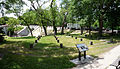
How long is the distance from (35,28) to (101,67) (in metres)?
43.0

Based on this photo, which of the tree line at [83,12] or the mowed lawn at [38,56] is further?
the tree line at [83,12]

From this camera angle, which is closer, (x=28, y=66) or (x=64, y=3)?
(x=28, y=66)

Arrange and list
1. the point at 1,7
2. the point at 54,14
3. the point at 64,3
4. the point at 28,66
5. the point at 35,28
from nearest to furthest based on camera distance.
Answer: the point at 28,66 → the point at 1,7 → the point at 54,14 → the point at 64,3 → the point at 35,28

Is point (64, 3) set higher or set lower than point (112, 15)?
higher

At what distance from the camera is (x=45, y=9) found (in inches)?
1032

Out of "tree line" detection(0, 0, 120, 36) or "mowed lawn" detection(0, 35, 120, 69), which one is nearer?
"mowed lawn" detection(0, 35, 120, 69)

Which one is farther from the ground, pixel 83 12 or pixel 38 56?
pixel 83 12

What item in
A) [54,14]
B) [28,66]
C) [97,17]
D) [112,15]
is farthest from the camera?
[54,14]

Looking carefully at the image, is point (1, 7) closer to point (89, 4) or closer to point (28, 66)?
point (28, 66)

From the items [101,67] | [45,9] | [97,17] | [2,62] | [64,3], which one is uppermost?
[64,3]

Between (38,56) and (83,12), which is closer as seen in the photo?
(38,56)

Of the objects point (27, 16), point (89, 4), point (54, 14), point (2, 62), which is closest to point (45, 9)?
point (54, 14)

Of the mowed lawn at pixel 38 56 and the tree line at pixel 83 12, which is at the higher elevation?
the tree line at pixel 83 12

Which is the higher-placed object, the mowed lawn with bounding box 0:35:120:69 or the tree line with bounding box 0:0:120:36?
the tree line with bounding box 0:0:120:36
